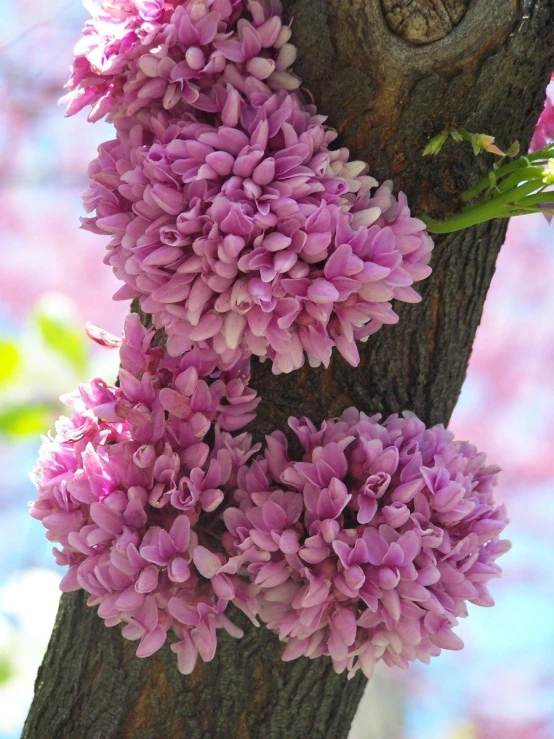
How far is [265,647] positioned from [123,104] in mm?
640

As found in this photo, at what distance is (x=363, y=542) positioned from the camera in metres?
0.87

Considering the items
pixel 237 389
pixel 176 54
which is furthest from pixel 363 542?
pixel 176 54

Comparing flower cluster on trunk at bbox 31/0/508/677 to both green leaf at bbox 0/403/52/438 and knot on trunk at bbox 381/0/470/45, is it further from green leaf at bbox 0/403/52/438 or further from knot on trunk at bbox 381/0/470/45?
green leaf at bbox 0/403/52/438

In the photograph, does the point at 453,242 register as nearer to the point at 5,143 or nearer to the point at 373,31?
the point at 373,31

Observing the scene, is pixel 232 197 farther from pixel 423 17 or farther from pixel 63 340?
pixel 63 340

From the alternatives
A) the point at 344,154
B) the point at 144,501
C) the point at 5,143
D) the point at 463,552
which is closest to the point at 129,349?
the point at 144,501

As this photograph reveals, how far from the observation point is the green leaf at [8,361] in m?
2.35

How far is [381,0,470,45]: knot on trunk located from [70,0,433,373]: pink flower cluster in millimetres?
114

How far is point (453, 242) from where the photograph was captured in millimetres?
1023

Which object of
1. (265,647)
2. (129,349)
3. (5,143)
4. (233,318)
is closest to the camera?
(233,318)

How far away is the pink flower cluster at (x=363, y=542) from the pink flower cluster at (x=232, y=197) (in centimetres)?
13

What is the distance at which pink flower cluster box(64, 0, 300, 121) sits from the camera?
33.8 inches

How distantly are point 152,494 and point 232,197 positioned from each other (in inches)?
12.4

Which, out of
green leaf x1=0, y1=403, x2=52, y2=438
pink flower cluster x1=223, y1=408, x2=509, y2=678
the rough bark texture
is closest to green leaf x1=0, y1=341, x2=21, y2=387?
green leaf x1=0, y1=403, x2=52, y2=438
